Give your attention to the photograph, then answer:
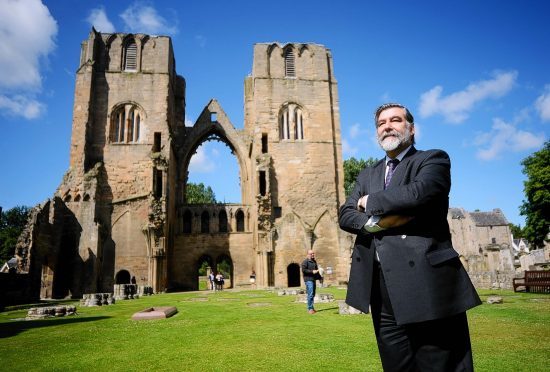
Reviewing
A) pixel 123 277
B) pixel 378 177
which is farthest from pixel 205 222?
pixel 378 177

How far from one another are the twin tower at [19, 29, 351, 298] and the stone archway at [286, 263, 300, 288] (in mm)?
79

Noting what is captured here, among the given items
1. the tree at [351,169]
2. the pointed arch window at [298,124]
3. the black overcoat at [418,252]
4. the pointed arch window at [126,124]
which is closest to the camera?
the black overcoat at [418,252]

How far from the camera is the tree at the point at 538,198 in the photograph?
28.1 metres

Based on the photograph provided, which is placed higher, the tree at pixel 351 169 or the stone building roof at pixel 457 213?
the tree at pixel 351 169

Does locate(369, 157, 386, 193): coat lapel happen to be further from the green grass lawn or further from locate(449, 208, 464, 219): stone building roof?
locate(449, 208, 464, 219): stone building roof

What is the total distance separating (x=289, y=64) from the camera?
3347cm

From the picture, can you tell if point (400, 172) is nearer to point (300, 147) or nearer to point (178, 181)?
point (300, 147)

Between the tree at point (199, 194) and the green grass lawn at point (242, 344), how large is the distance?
5010cm

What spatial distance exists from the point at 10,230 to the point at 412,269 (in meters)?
67.7

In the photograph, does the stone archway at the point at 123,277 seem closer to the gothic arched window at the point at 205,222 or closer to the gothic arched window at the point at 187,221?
the gothic arched window at the point at 187,221

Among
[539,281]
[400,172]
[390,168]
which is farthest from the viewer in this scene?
[539,281]

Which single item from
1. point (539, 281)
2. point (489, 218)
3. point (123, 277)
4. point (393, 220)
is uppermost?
point (489, 218)

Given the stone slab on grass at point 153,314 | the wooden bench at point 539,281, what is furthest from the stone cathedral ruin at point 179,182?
the stone slab on grass at point 153,314

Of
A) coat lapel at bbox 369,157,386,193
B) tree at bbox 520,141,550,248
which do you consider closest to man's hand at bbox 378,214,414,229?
Answer: coat lapel at bbox 369,157,386,193
